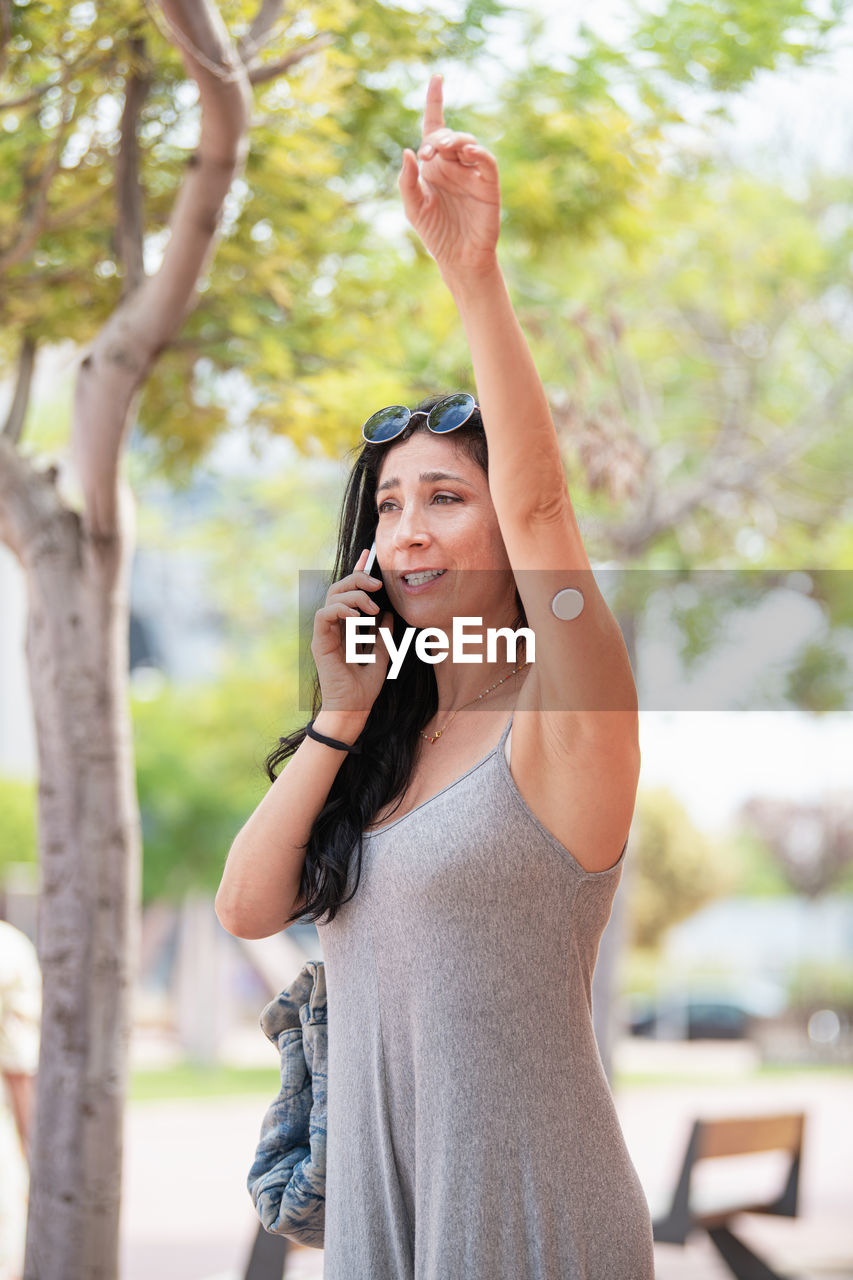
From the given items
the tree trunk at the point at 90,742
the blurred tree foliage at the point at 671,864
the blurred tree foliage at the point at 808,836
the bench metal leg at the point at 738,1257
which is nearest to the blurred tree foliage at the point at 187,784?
the blurred tree foliage at the point at 671,864

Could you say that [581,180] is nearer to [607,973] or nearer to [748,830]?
[607,973]

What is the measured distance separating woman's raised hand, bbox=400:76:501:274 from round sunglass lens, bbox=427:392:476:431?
30 cm

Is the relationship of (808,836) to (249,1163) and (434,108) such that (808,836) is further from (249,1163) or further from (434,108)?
(434,108)

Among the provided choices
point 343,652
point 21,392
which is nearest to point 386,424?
point 343,652

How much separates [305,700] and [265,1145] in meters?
0.67

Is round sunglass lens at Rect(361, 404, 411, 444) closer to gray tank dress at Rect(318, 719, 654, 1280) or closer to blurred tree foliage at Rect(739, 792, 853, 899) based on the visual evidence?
gray tank dress at Rect(318, 719, 654, 1280)

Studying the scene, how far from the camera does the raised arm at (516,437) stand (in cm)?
150

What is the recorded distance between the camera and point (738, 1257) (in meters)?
5.57

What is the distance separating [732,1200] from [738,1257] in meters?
0.42

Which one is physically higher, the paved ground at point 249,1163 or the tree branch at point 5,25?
the tree branch at point 5,25

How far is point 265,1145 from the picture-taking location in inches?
79.1

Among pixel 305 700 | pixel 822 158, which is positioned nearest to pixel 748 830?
pixel 822 158

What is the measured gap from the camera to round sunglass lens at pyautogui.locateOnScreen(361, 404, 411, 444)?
1.90m

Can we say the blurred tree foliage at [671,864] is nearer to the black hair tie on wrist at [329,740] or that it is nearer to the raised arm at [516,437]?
the black hair tie on wrist at [329,740]
